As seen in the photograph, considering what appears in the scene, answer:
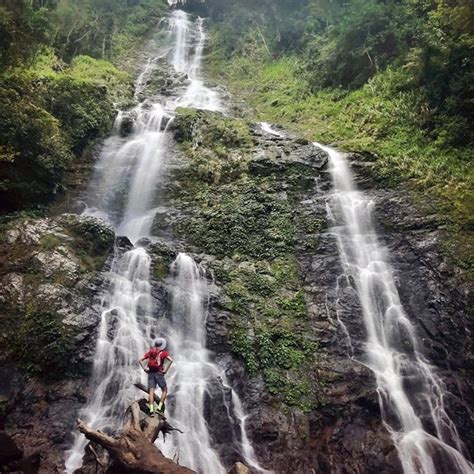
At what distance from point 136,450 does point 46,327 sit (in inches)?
215

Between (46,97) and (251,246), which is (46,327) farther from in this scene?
(46,97)

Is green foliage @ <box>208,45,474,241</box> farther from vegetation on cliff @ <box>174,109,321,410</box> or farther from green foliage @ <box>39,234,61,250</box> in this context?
green foliage @ <box>39,234,61,250</box>

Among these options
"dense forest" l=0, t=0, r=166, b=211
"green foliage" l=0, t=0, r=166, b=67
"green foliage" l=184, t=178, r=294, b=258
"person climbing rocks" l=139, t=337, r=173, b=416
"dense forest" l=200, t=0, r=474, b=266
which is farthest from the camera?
"dense forest" l=200, t=0, r=474, b=266

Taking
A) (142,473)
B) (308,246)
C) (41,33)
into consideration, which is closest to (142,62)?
(41,33)

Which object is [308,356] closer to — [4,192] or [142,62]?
[4,192]

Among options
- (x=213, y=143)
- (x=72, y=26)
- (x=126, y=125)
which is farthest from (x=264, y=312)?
(x=72, y=26)

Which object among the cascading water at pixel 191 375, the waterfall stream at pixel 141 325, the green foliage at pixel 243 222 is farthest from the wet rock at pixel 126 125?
the cascading water at pixel 191 375

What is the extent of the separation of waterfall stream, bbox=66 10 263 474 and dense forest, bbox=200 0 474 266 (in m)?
8.20

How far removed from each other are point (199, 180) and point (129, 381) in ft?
31.5

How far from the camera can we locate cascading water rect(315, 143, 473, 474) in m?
9.78

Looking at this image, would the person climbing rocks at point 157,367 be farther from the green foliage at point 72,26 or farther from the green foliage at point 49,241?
the green foliage at point 72,26

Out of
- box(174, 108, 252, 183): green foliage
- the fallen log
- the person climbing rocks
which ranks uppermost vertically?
box(174, 108, 252, 183): green foliage

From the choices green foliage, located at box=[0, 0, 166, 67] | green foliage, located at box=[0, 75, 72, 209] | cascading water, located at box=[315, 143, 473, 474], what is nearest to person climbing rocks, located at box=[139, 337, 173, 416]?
cascading water, located at box=[315, 143, 473, 474]

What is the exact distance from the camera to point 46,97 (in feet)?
59.8
